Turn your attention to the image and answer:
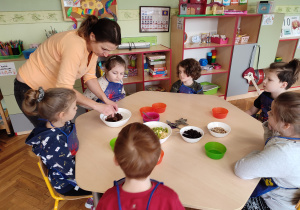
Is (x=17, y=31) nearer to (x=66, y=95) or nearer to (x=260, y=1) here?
(x=66, y=95)

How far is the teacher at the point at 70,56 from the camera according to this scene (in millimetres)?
1390

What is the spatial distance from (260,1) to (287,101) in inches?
112

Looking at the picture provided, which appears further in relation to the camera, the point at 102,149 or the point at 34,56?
the point at 34,56

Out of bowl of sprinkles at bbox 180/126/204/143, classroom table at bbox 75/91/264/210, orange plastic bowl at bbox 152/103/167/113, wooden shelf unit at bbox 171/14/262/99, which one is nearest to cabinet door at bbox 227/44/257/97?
wooden shelf unit at bbox 171/14/262/99

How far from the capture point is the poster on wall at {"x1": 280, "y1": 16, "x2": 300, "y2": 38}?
3.75 meters

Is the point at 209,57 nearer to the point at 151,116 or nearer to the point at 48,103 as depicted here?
the point at 151,116

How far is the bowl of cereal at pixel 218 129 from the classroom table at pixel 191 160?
1.2 inches

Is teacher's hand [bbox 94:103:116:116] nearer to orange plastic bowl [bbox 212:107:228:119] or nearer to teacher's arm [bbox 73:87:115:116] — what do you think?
teacher's arm [bbox 73:87:115:116]

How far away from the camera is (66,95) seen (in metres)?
1.25

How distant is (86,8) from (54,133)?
202cm

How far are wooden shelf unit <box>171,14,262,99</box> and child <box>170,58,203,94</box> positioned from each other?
0.88m

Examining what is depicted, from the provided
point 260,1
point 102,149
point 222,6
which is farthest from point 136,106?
point 260,1

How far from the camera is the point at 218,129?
1406mm

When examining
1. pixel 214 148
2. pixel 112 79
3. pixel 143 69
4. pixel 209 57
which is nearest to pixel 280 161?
pixel 214 148
